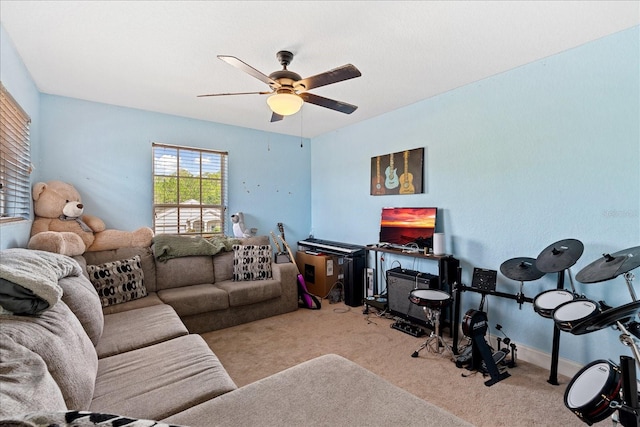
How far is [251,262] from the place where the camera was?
143 inches

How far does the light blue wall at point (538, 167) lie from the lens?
2.09 m

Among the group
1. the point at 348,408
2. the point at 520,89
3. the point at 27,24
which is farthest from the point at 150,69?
the point at 520,89

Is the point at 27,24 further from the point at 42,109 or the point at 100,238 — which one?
the point at 100,238

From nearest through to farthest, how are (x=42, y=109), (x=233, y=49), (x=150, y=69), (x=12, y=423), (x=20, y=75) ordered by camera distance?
(x=12, y=423)
(x=233, y=49)
(x=20, y=75)
(x=150, y=69)
(x=42, y=109)

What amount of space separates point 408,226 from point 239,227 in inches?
93.2

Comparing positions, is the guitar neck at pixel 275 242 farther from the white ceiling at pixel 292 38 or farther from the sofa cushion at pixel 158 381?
the sofa cushion at pixel 158 381

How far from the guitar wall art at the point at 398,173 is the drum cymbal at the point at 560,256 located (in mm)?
1442

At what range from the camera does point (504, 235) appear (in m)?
2.71

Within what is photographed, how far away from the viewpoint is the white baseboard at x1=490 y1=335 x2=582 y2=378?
2.27 metres

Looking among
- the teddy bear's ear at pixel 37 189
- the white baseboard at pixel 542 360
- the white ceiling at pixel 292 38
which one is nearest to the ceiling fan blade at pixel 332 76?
the white ceiling at pixel 292 38

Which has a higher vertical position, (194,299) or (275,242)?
(275,242)

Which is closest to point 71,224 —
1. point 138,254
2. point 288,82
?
point 138,254

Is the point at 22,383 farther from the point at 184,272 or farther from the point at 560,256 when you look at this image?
the point at 560,256

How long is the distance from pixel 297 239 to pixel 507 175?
3.27 meters
